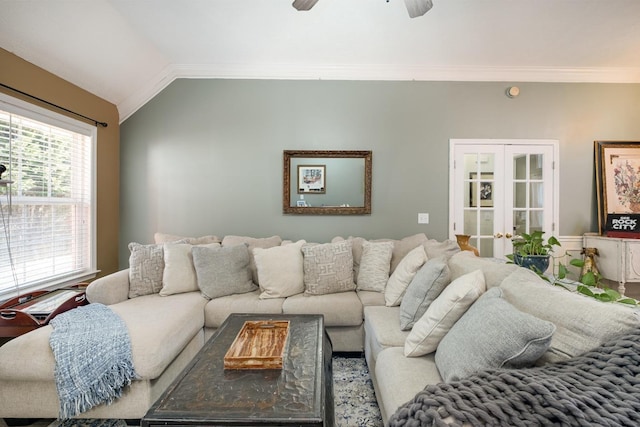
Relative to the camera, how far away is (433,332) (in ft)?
4.73

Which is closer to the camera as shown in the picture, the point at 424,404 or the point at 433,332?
the point at 424,404

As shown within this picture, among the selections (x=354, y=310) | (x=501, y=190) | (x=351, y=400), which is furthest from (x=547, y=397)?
(x=501, y=190)

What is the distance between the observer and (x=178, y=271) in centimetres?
256

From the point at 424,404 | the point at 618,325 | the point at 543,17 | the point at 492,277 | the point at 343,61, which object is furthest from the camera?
the point at 343,61

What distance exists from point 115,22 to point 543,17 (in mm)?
3635

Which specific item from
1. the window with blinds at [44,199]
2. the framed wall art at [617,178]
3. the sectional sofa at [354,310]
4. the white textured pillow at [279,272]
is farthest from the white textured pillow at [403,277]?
the window with blinds at [44,199]

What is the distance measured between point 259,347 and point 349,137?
8.17 ft

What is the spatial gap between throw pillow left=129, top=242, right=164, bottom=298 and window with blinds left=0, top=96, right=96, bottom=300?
0.76 m

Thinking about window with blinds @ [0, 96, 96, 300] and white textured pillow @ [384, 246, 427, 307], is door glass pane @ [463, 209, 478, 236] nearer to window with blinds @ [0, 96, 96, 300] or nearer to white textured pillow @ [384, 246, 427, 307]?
white textured pillow @ [384, 246, 427, 307]

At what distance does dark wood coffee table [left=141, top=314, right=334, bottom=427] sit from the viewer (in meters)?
1.07

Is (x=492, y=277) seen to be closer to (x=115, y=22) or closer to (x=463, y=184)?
(x=463, y=184)

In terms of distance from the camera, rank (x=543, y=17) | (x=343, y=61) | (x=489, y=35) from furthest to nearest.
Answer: (x=343, y=61) < (x=489, y=35) < (x=543, y=17)

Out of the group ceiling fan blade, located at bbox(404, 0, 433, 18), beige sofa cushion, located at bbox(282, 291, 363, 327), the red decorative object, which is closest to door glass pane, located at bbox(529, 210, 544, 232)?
beige sofa cushion, located at bbox(282, 291, 363, 327)

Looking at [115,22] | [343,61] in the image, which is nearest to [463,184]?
[343,61]
